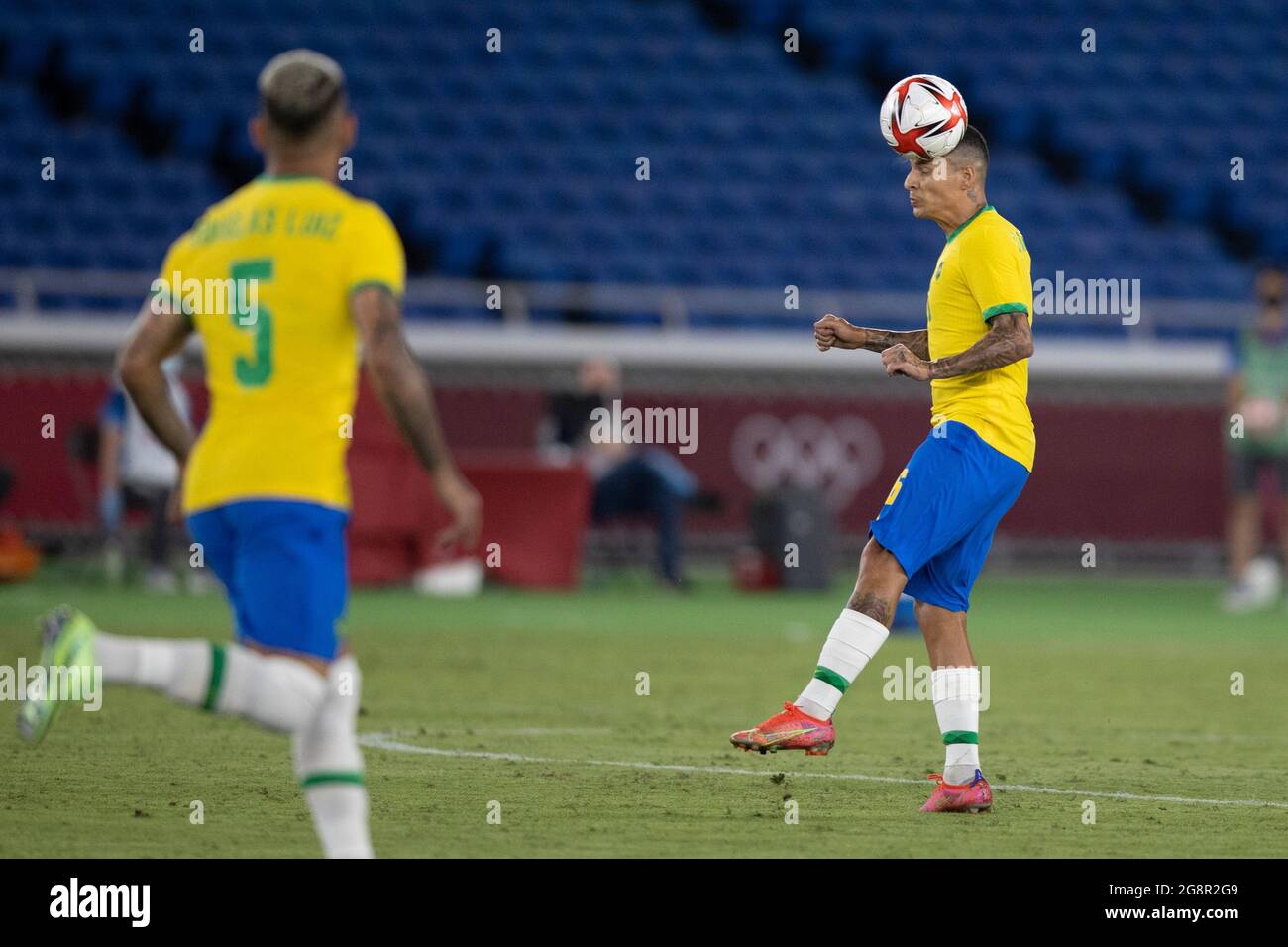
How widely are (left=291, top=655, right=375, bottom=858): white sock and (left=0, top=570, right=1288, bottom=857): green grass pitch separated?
768mm

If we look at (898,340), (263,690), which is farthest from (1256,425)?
(263,690)

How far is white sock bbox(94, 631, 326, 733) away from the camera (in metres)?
4.81

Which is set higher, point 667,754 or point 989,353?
point 989,353

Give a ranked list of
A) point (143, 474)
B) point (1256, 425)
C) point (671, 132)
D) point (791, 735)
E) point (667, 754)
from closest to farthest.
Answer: point (791, 735), point (667, 754), point (143, 474), point (1256, 425), point (671, 132)

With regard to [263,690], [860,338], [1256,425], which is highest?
[1256,425]

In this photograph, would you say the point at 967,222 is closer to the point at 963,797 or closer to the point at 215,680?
the point at 963,797

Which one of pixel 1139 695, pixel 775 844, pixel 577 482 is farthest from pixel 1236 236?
pixel 775 844

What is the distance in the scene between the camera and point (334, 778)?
4926 mm

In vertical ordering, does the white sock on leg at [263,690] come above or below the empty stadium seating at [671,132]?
below

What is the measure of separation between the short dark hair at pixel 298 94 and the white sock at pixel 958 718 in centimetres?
309

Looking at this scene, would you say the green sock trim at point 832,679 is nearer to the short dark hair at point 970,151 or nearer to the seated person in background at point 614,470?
the short dark hair at point 970,151

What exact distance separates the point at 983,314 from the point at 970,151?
2.08 feet

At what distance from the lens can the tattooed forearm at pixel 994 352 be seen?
676 cm

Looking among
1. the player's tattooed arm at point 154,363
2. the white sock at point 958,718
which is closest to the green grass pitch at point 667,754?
the white sock at point 958,718
